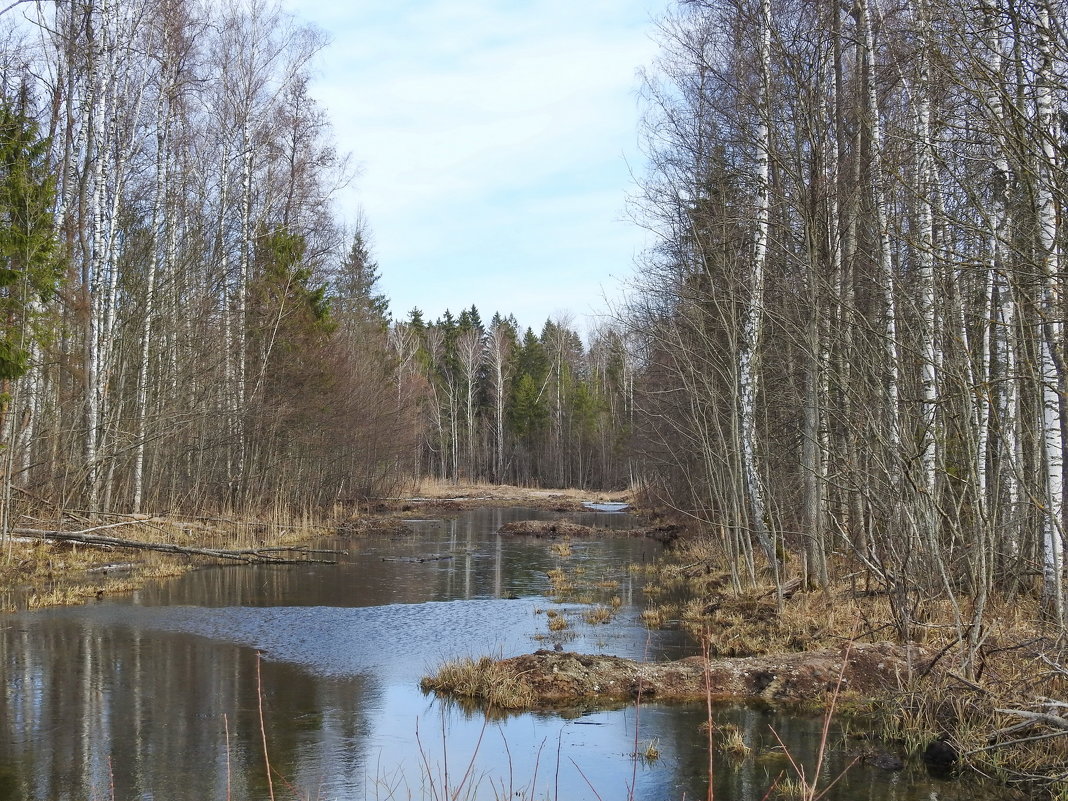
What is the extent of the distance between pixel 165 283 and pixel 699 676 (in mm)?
16321

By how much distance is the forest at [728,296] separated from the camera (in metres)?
7.75

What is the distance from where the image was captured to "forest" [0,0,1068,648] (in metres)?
7.75

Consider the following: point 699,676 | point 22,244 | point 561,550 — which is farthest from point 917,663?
point 561,550

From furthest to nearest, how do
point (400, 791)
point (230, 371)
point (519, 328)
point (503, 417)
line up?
point (519, 328) → point (503, 417) → point (230, 371) → point (400, 791)

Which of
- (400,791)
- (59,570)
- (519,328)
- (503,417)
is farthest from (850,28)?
(519,328)

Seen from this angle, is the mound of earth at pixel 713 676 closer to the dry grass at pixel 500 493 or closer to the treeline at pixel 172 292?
the treeline at pixel 172 292

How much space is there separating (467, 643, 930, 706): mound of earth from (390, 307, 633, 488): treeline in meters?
46.0

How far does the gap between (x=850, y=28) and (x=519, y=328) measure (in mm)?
70458

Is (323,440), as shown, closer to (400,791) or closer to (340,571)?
(340,571)

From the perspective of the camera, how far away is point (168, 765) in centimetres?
682

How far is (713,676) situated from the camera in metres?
9.20

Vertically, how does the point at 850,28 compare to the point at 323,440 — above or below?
above

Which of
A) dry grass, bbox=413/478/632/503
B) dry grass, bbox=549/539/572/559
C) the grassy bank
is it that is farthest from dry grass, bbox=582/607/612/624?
dry grass, bbox=413/478/632/503

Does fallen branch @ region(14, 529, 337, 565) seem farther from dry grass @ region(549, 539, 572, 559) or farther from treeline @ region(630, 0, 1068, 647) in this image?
treeline @ region(630, 0, 1068, 647)
